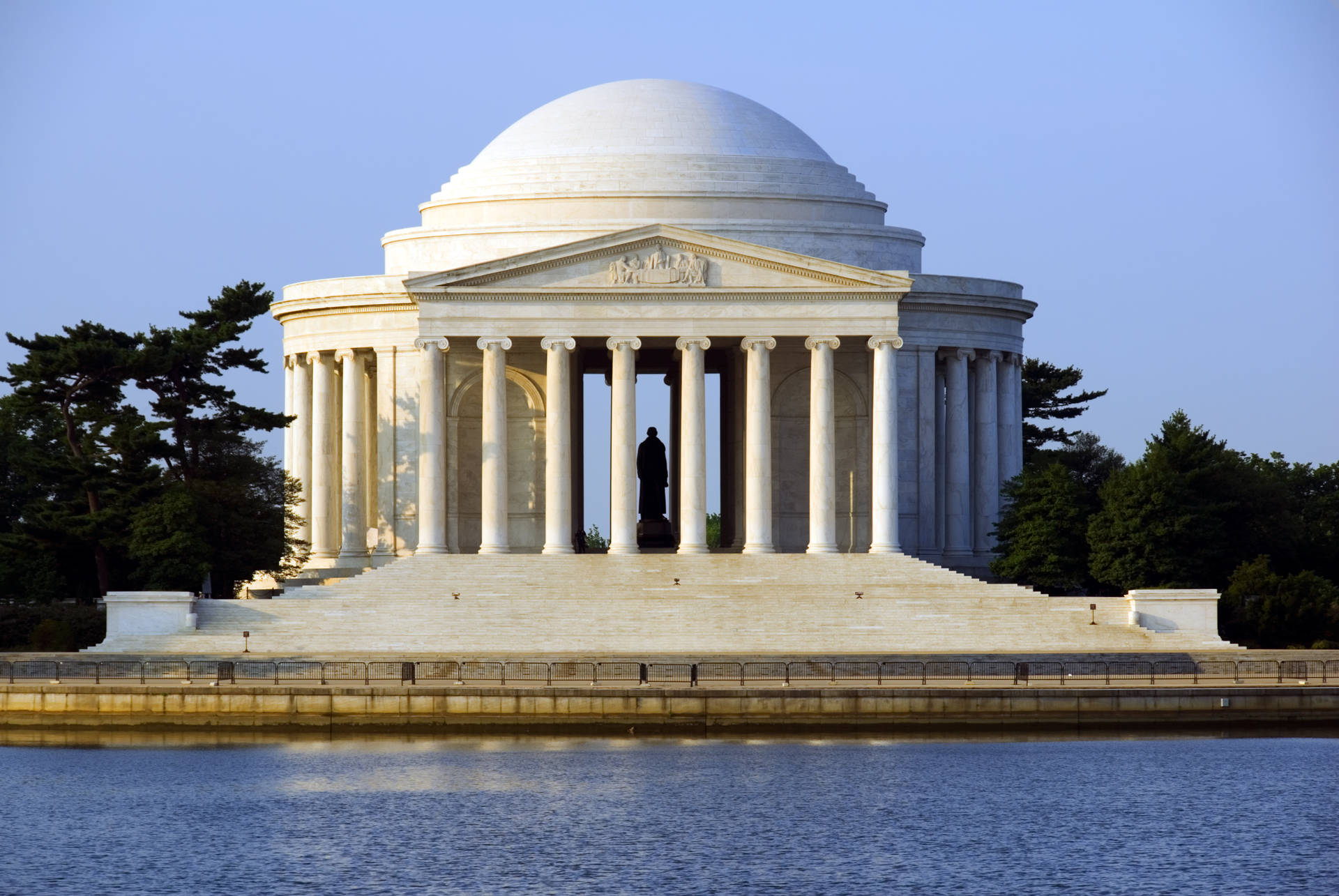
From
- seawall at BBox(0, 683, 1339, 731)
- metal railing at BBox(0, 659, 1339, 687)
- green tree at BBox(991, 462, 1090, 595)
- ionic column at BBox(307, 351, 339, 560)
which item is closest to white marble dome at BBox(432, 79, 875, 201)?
ionic column at BBox(307, 351, 339, 560)

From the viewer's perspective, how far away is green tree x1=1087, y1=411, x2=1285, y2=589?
345 feet

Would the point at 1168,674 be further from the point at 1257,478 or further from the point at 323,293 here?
the point at 323,293

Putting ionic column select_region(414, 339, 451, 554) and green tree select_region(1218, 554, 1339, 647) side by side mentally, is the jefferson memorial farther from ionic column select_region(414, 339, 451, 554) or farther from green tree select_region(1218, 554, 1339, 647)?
green tree select_region(1218, 554, 1339, 647)

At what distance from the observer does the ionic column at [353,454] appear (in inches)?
4665

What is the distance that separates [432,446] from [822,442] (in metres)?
17.1

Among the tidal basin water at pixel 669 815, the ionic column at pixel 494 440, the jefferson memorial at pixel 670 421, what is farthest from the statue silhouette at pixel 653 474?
the tidal basin water at pixel 669 815

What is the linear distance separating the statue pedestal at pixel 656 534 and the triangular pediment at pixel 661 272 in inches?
709

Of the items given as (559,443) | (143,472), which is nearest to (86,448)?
(143,472)

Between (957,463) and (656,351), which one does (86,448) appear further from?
(957,463)

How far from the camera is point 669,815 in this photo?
6675 cm

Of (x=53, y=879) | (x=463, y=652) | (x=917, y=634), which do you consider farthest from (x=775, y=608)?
(x=53, y=879)

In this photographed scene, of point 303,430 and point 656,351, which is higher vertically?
point 656,351

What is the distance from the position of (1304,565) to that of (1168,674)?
98.7 ft

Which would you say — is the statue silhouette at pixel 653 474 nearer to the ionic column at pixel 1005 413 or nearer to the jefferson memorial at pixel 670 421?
the jefferson memorial at pixel 670 421
